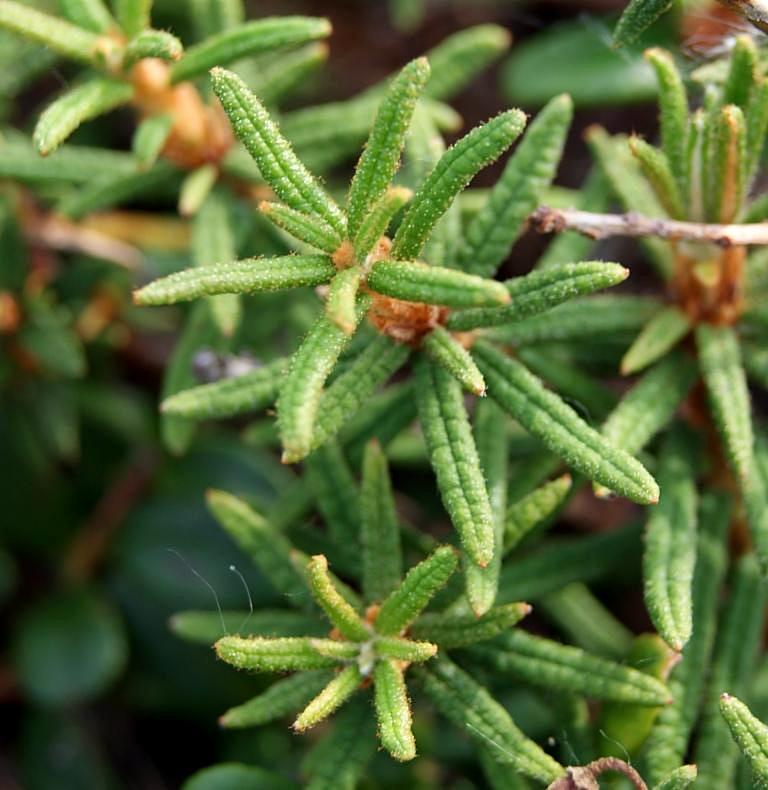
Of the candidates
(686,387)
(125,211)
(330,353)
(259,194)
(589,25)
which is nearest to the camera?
(330,353)

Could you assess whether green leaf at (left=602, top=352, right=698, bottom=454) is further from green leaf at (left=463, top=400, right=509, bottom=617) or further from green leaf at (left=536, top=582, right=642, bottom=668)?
green leaf at (left=536, top=582, right=642, bottom=668)

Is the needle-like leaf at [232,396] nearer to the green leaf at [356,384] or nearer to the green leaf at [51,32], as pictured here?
the green leaf at [356,384]

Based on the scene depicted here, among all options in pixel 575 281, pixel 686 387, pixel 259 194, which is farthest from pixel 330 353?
pixel 259 194

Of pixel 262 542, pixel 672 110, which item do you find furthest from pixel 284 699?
pixel 672 110

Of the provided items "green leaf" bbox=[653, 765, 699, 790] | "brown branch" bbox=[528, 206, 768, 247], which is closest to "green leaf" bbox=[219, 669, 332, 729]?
"green leaf" bbox=[653, 765, 699, 790]

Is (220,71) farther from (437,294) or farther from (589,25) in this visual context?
(589,25)

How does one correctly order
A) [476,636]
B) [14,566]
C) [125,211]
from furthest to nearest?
[125,211], [14,566], [476,636]

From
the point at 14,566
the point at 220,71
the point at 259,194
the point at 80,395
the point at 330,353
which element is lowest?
the point at 14,566

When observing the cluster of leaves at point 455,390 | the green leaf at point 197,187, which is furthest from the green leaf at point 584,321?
the green leaf at point 197,187
